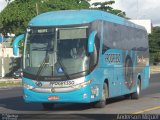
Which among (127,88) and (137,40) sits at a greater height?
(137,40)

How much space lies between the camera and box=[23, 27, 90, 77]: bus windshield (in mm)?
17297

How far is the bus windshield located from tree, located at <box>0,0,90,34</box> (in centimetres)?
4701

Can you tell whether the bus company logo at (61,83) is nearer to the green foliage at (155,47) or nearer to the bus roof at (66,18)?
the bus roof at (66,18)

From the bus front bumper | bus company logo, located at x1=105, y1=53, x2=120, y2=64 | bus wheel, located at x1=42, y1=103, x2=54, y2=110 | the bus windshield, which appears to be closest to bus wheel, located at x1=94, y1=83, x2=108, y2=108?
bus company logo, located at x1=105, y1=53, x2=120, y2=64

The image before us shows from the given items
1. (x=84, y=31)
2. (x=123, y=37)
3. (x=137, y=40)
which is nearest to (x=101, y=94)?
(x=84, y=31)

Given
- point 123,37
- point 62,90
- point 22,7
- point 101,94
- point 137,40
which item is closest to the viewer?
point 62,90

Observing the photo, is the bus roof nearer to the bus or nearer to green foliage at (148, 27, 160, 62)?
the bus

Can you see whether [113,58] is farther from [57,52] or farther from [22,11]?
[22,11]

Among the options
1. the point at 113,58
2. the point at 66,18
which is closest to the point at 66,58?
the point at 66,18

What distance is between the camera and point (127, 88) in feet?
73.0

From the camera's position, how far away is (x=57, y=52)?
17.3 m

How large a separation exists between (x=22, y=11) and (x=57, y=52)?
48625 millimetres

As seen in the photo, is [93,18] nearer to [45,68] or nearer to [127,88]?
[45,68]

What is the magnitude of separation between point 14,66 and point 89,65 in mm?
50033
